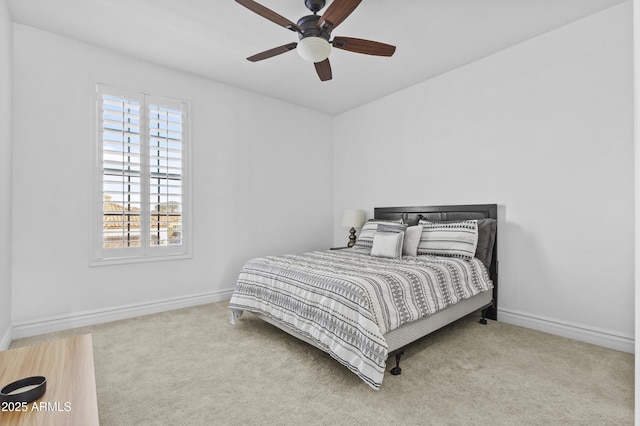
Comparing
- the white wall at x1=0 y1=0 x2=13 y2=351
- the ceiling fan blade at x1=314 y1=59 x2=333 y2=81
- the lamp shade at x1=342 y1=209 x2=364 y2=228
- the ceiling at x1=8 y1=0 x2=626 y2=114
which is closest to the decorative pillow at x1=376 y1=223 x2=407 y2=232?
the lamp shade at x1=342 y1=209 x2=364 y2=228

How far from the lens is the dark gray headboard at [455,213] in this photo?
10.7 ft

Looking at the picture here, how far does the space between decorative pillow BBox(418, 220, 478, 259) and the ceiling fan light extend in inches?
78.4

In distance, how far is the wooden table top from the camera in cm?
104

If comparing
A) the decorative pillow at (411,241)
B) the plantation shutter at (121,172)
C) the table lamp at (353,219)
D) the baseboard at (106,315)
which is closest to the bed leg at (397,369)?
the decorative pillow at (411,241)

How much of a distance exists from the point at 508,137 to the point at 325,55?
2072 mm

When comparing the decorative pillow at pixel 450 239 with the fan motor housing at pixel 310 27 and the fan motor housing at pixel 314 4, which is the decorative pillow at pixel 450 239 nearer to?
the fan motor housing at pixel 310 27

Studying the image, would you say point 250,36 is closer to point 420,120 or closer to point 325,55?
point 325,55

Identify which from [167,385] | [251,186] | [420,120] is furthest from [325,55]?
[167,385]

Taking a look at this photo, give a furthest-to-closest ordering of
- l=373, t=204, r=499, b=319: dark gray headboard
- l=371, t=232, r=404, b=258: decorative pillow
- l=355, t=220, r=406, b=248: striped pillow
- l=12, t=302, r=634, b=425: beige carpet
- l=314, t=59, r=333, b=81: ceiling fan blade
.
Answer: l=355, t=220, r=406, b=248: striped pillow
l=373, t=204, r=499, b=319: dark gray headboard
l=371, t=232, r=404, b=258: decorative pillow
l=314, t=59, r=333, b=81: ceiling fan blade
l=12, t=302, r=634, b=425: beige carpet

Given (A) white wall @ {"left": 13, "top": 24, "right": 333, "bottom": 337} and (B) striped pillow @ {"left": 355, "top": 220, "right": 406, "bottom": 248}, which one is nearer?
(A) white wall @ {"left": 13, "top": 24, "right": 333, "bottom": 337}

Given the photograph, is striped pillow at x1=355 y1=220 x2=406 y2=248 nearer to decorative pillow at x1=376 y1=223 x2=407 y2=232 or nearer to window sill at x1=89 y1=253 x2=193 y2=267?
decorative pillow at x1=376 y1=223 x2=407 y2=232

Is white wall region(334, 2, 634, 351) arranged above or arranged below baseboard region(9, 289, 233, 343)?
above

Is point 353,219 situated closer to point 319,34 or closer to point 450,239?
point 450,239

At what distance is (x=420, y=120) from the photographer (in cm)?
400
